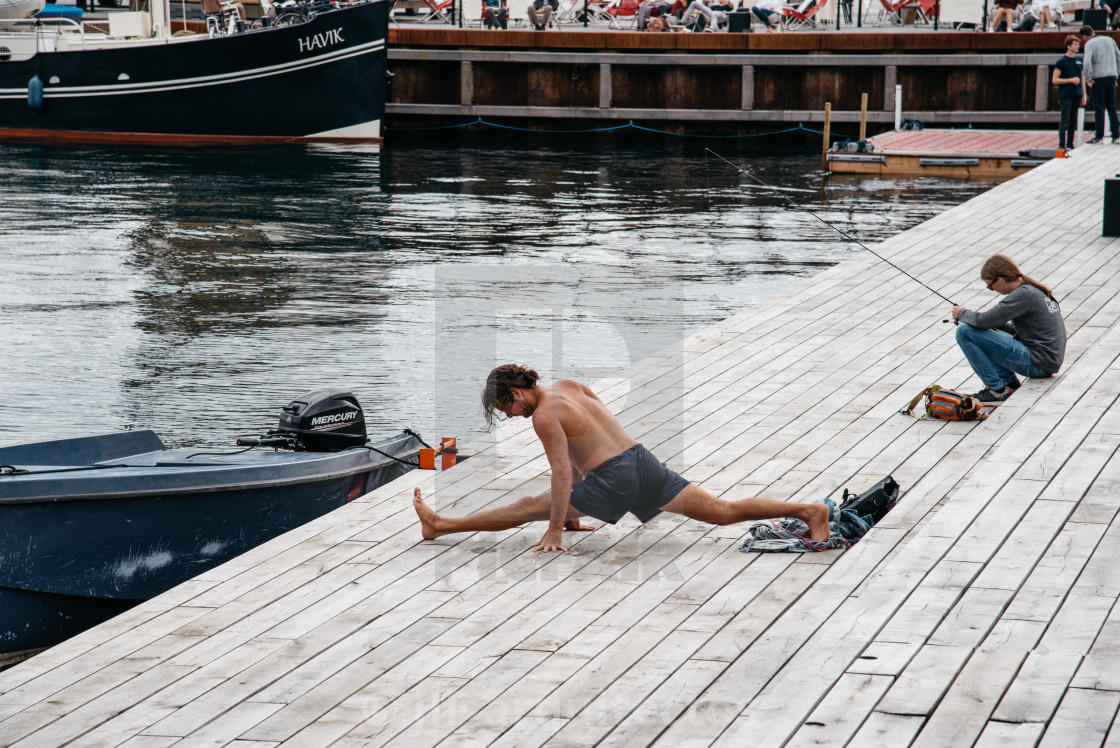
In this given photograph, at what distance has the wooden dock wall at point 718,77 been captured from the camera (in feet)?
88.1

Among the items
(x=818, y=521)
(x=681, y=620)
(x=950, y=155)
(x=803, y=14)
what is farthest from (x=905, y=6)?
(x=681, y=620)

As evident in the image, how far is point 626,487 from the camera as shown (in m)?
5.39

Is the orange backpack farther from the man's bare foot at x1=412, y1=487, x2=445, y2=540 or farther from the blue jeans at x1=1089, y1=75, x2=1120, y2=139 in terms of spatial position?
the blue jeans at x1=1089, y1=75, x2=1120, y2=139

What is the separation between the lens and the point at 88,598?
6.48m

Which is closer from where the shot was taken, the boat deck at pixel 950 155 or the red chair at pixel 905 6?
the boat deck at pixel 950 155

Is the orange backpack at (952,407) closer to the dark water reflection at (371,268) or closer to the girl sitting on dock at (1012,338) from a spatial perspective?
the girl sitting on dock at (1012,338)

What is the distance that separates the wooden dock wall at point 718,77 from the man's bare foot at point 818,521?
2320 centimetres

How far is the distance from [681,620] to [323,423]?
3255mm

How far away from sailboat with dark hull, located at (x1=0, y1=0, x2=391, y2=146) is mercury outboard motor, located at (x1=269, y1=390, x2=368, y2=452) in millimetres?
22326

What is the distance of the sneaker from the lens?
7566mm

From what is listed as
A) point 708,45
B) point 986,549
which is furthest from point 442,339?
point 708,45

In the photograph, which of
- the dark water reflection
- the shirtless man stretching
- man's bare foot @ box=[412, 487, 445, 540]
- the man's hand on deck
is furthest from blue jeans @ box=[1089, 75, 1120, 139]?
man's bare foot @ box=[412, 487, 445, 540]

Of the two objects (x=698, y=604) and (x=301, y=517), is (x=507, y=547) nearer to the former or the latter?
(x=698, y=604)

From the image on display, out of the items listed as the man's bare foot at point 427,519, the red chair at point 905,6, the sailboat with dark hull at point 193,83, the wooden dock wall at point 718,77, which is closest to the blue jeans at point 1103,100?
the wooden dock wall at point 718,77
